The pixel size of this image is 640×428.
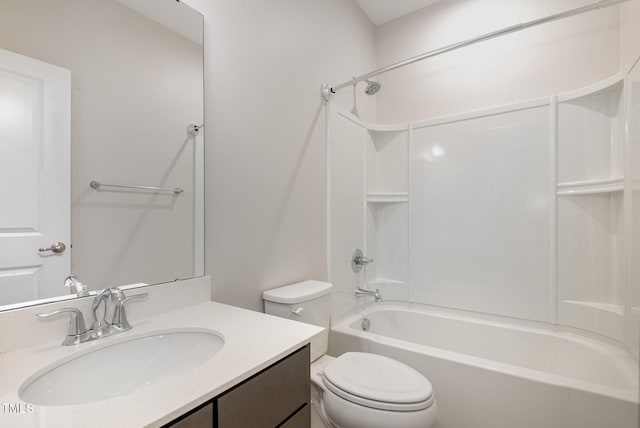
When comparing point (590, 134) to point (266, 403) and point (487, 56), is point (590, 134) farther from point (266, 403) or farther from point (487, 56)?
point (266, 403)

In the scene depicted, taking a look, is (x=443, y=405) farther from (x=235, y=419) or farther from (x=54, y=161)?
(x=54, y=161)

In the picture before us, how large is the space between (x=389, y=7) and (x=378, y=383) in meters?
2.61

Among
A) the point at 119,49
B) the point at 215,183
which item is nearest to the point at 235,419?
the point at 215,183

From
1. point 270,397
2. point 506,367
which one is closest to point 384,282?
point 506,367

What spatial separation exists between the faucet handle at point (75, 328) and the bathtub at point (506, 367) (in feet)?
4.06

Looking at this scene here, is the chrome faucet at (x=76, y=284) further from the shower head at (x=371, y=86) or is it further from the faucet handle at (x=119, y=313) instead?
the shower head at (x=371, y=86)

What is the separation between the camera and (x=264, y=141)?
1430mm

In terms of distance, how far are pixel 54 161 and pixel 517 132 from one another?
2.37 metres

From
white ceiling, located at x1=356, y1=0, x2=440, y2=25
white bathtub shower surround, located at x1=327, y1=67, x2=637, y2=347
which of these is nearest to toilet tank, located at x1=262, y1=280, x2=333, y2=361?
white bathtub shower surround, located at x1=327, y1=67, x2=637, y2=347

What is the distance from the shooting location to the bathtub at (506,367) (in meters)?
1.05

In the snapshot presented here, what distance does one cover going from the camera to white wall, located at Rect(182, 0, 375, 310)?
3.97ft

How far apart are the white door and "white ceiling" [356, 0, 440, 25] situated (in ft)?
7.28

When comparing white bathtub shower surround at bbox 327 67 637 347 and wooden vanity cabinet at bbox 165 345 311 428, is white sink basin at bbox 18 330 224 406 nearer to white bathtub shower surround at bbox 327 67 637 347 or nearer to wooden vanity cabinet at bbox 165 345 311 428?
wooden vanity cabinet at bbox 165 345 311 428

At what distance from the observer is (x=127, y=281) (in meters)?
0.96
